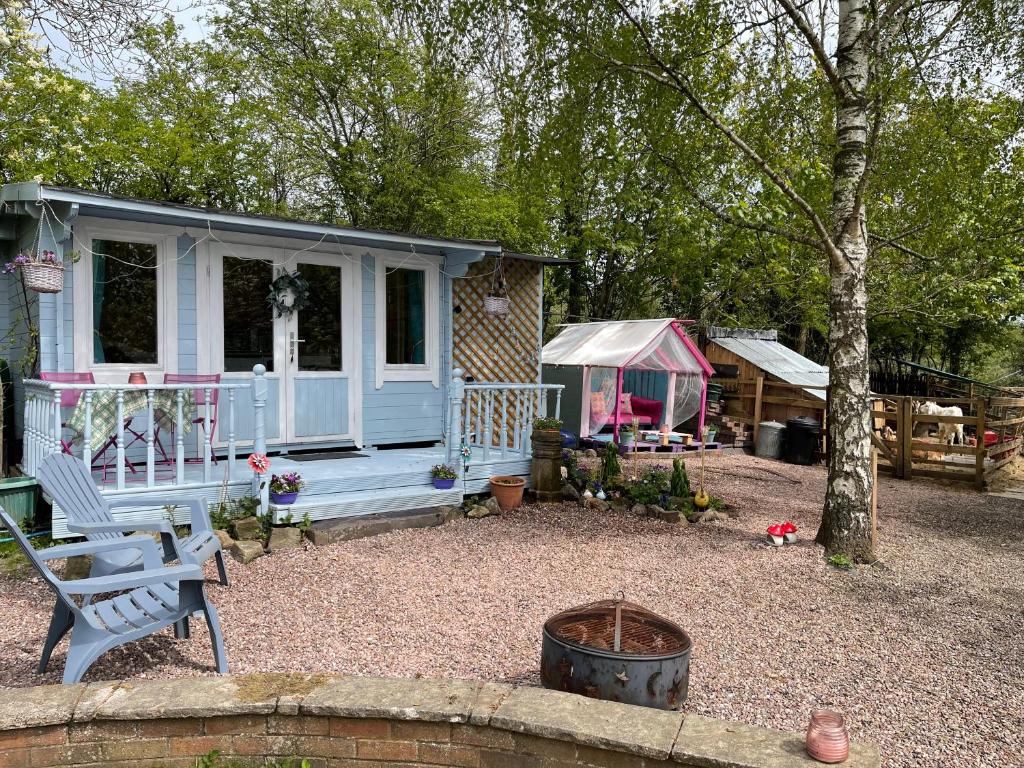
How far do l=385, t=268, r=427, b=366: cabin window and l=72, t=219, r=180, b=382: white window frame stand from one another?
2147 millimetres

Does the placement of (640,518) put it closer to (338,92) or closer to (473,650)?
(473,650)

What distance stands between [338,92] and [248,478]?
40.7ft

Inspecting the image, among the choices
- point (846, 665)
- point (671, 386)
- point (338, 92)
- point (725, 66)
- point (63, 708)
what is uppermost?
point (338, 92)

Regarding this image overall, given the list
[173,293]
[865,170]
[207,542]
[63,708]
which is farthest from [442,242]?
[63,708]

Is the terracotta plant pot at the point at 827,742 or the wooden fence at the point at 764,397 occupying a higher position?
the wooden fence at the point at 764,397

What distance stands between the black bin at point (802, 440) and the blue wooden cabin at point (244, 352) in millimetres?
5168

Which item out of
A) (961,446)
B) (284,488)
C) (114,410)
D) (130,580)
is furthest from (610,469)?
→ (961,446)

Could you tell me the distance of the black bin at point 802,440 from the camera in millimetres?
11398

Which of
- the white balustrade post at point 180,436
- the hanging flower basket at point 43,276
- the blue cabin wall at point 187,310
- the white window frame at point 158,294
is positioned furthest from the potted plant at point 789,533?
the hanging flower basket at point 43,276

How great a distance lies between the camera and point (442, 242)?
748cm

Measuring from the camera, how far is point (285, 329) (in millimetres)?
7223

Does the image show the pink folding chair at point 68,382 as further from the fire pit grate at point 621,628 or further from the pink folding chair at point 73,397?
the fire pit grate at point 621,628

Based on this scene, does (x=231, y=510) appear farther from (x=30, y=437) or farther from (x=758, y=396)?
(x=758, y=396)

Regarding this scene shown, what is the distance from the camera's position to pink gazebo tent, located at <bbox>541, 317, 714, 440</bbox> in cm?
1134
